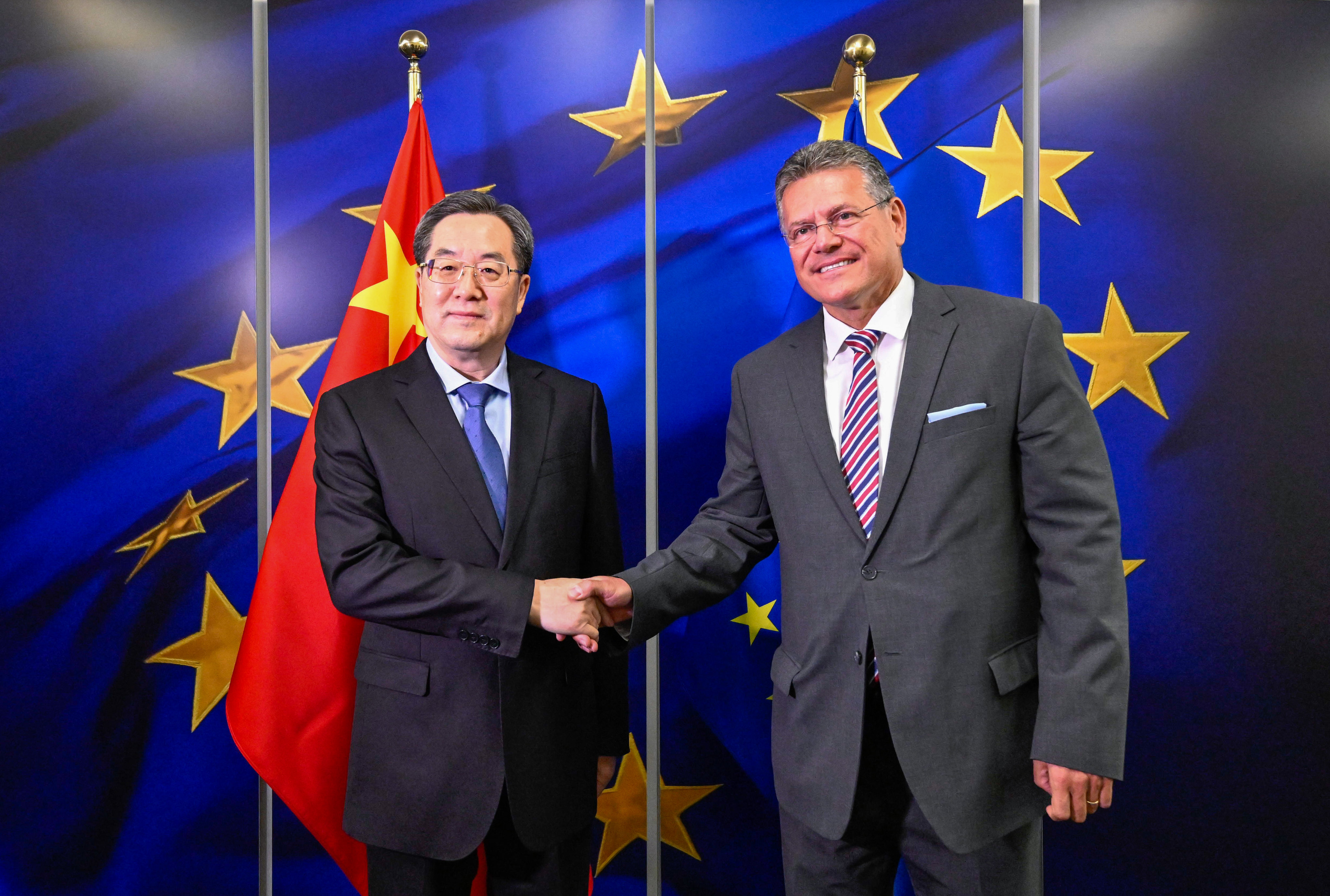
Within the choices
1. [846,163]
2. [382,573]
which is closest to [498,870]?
[382,573]

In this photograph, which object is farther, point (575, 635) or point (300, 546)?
point (300, 546)

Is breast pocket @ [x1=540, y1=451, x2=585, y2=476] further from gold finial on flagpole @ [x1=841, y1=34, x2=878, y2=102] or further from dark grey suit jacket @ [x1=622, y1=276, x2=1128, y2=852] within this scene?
gold finial on flagpole @ [x1=841, y1=34, x2=878, y2=102]

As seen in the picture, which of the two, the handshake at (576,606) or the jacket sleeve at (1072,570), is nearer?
the jacket sleeve at (1072,570)

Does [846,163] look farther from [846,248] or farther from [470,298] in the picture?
[470,298]

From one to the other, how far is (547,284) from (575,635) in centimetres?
125

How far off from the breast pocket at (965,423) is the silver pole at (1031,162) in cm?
116

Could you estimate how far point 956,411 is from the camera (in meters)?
1.46

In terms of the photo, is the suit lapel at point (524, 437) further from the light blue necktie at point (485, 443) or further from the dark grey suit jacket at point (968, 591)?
the dark grey suit jacket at point (968, 591)

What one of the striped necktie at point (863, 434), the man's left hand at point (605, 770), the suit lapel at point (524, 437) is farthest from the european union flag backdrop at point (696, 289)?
the striped necktie at point (863, 434)

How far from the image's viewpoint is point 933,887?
151 cm

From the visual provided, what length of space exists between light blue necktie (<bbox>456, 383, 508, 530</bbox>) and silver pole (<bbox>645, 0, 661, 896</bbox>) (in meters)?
0.78

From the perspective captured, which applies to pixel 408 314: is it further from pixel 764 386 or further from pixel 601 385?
pixel 764 386

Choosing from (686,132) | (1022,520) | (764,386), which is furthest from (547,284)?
(1022,520)

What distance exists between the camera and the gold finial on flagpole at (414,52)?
7.46ft
